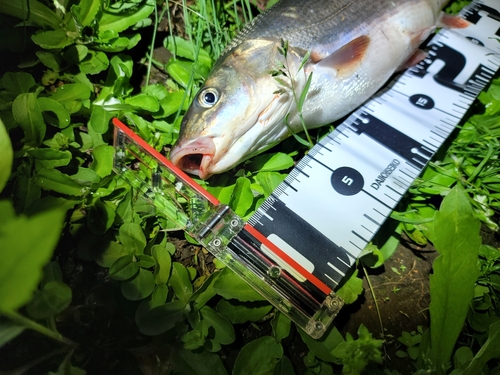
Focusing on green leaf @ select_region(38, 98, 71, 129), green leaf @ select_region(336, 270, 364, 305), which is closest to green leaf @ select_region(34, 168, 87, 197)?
green leaf @ select_region(38, 98, 71, 129)

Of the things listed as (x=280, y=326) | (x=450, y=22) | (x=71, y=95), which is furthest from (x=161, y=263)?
(x=450, y=22)

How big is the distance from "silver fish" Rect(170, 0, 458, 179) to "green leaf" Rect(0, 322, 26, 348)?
0.96 metres

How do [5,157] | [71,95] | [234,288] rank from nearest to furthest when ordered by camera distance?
[5,157]
[234,288]
[71,95]

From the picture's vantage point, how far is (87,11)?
2.20m

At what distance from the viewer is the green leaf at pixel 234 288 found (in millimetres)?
1691

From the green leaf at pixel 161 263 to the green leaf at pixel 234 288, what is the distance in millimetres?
232

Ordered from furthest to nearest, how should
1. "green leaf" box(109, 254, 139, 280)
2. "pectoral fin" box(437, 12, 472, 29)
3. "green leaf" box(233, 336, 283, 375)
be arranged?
"pectoral fin" box(437, 12, 472, 29) → "green leaf" box(109, 254, 139, 280) → "green leaf" box(233, 336, 283, 375)

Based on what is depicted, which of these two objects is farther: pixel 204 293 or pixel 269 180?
pixel 269 180

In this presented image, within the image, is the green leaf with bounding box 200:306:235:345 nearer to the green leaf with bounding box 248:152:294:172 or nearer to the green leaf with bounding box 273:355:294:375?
the green leaf with bounding box 273:355:294:375

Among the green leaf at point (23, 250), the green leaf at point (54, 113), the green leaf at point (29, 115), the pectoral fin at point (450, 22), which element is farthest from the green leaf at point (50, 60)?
the pectoral fin at point (450, 22)

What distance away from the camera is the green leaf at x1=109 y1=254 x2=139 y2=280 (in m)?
1.69

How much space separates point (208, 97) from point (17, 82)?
3.06 feet

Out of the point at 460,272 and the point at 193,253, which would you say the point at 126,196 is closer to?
the point at 193,253

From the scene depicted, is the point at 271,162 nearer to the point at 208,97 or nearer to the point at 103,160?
the point at 208,97
